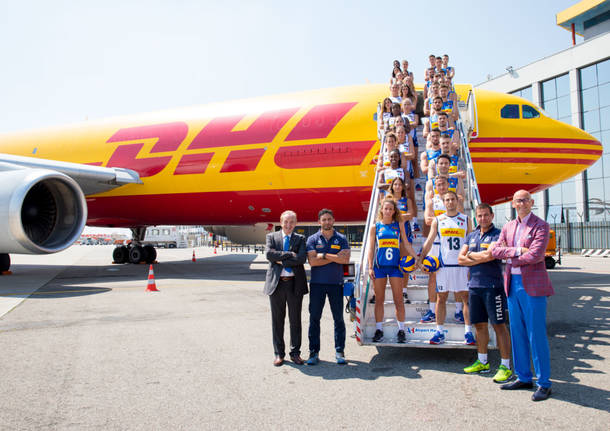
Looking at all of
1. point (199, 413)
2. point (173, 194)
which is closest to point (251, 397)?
point (199, 413)

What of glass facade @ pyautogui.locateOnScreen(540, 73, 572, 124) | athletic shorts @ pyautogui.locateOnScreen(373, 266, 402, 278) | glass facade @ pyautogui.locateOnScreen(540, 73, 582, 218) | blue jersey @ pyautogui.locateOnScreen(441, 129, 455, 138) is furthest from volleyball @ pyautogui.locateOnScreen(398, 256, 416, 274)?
glass facade @ pyautogui.locateOnScreen(540, 73, 572, 124)

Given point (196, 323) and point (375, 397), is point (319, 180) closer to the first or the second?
point (196, 323)

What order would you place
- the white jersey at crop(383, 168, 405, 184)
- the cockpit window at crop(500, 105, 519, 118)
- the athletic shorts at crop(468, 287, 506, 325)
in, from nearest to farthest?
the athletic shorts at crop(468, 287, 506, 325) → the white jersey at crop(383, 168, 405, 184) → the cockpit window at crop(500, 105, 519, 118)

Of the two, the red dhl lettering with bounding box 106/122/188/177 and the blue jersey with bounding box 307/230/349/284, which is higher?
the red dhl lettering with bounding box 106/122/188/177

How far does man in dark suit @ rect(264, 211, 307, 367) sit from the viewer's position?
15.7 ft

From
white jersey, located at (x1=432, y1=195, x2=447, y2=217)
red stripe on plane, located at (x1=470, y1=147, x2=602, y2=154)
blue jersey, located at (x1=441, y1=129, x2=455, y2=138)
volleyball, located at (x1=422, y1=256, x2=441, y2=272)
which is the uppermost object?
red stripe on plane, located at (x1=470, y1=147, x2=602, y2=154)

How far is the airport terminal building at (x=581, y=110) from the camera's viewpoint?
98.2ft

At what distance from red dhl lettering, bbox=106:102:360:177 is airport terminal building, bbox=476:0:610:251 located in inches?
1000

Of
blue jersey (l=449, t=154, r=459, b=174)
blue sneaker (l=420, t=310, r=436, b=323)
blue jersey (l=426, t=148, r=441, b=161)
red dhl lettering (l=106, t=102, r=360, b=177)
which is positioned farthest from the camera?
red dhl lettering (l=106, t=102, r=360, b=177)

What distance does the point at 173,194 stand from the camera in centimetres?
1393

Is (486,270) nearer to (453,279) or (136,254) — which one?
(453,279)

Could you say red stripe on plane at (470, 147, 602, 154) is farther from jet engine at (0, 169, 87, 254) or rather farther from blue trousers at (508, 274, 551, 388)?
jet engine at (0, 169, 87, 254)

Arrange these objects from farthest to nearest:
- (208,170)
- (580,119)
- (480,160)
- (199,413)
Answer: (580,119) → (208,170) → (480,160) → (199,413)

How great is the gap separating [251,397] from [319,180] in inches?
337
